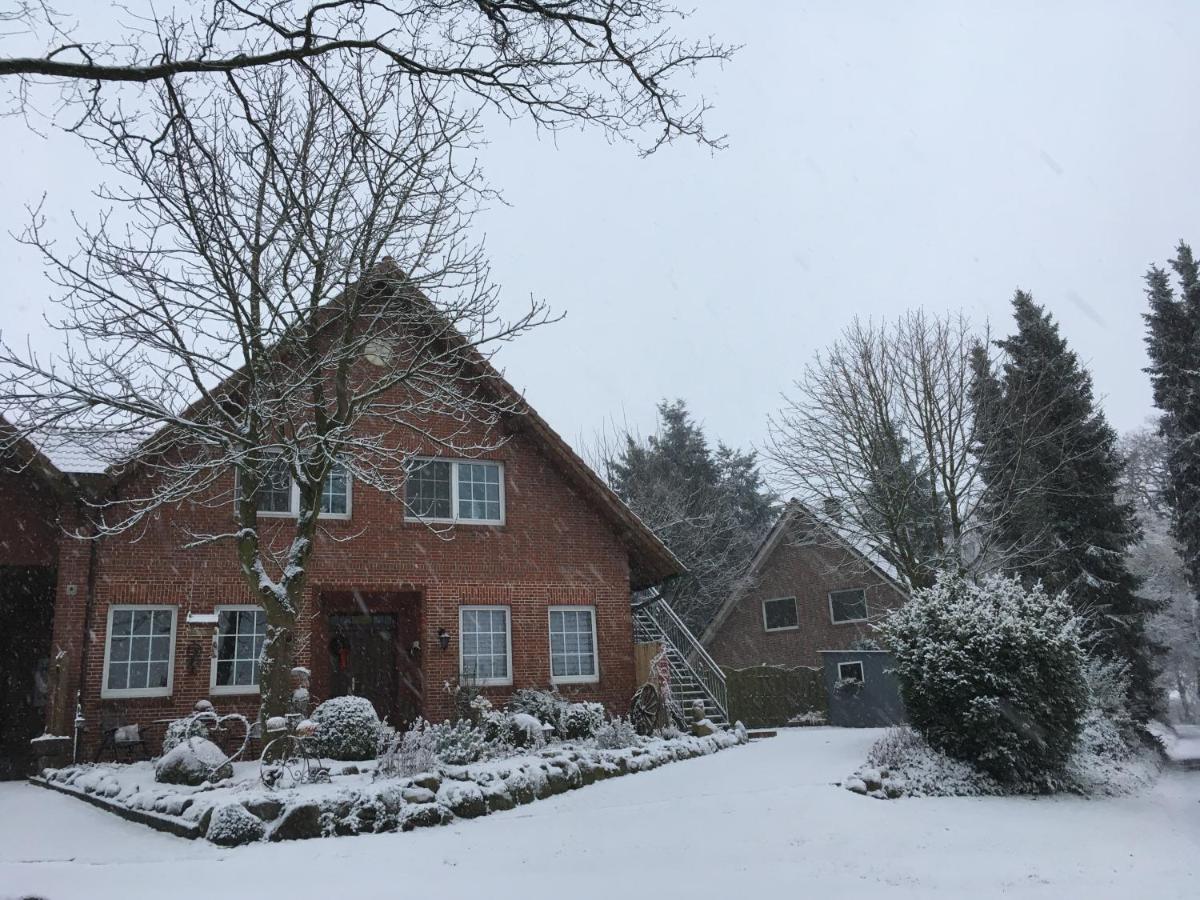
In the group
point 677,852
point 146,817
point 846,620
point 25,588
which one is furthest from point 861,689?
point 25,588

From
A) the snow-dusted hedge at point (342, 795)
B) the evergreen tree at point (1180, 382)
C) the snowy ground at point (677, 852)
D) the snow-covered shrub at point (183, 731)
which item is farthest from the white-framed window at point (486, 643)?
the evergreen tree at point (1180, 382)

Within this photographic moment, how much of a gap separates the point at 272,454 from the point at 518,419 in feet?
15.3

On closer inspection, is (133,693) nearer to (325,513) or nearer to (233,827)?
(325,513)

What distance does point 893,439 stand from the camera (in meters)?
18.0

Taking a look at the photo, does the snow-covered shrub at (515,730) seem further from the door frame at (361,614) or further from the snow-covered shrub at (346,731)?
the door frame at (361,614)

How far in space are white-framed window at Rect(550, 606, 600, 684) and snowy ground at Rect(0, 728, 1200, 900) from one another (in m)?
5.65

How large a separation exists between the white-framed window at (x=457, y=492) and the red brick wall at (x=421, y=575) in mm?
221

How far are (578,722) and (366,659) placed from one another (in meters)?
4.17

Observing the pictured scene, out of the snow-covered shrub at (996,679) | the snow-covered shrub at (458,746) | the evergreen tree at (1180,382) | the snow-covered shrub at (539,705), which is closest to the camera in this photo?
the snow-covered shrub at (458,746)

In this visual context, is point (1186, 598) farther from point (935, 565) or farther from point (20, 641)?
point (20, 641)

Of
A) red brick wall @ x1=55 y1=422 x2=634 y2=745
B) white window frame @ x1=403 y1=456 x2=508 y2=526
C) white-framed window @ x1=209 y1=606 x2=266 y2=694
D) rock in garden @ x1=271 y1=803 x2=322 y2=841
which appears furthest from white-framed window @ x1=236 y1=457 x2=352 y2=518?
rock in garden @ x1=271 y1=803 x2=322 y2=841

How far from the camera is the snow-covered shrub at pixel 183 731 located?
11.9m

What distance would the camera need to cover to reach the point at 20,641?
1716 centimetres

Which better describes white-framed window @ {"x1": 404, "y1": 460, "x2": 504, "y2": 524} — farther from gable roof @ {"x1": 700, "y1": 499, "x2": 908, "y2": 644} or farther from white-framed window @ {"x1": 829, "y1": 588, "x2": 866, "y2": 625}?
white-framed window @ {"x1": 829, "y1": 588, "x2": 866, "y2": 625}
